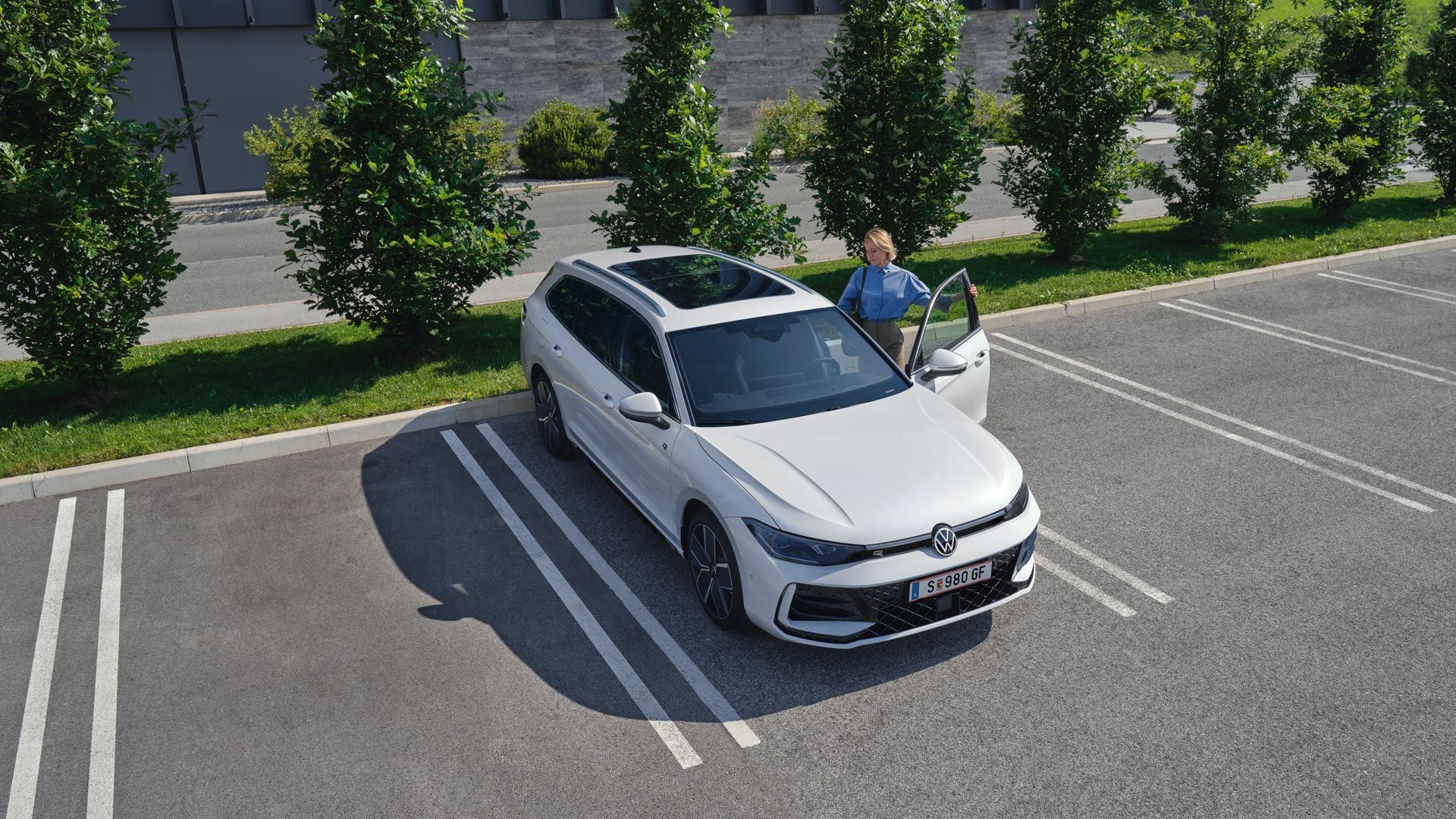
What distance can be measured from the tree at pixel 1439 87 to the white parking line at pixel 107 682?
64.4 ft

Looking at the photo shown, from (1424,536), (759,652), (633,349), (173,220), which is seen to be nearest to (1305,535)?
(1424,536)

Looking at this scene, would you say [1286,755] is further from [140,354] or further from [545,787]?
[140,354]

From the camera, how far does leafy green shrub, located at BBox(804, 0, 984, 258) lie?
39.4 ft

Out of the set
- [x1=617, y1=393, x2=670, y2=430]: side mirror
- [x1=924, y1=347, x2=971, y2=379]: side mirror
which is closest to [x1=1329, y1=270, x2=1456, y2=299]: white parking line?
[x1=924, y1=347, x2=971, y2=379]: side mirror

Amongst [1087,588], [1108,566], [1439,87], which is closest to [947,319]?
[1108,566]

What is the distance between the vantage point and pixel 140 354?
10.8 meters

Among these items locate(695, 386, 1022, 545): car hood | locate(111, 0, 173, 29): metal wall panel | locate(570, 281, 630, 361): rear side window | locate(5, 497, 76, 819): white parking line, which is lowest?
locate(5, 497, 76, 819): white parking line

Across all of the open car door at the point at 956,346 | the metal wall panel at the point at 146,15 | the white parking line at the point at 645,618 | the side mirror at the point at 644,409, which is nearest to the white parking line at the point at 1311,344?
the open car door at the point at 956,346

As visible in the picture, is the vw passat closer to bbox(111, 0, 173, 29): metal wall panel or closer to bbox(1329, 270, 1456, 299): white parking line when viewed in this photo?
bbox(1329, 270, 1456, 299): white parking line

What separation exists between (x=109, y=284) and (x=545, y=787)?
683 centimetres

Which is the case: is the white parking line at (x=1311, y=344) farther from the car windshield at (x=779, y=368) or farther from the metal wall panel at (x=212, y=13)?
the metal wall panel at (x=212, y=13)

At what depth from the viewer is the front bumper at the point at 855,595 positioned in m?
5.17

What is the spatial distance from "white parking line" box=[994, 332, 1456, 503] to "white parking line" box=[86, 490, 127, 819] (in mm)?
8524

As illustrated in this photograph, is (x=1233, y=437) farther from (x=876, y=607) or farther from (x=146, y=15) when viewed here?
(x=146, y=15)
